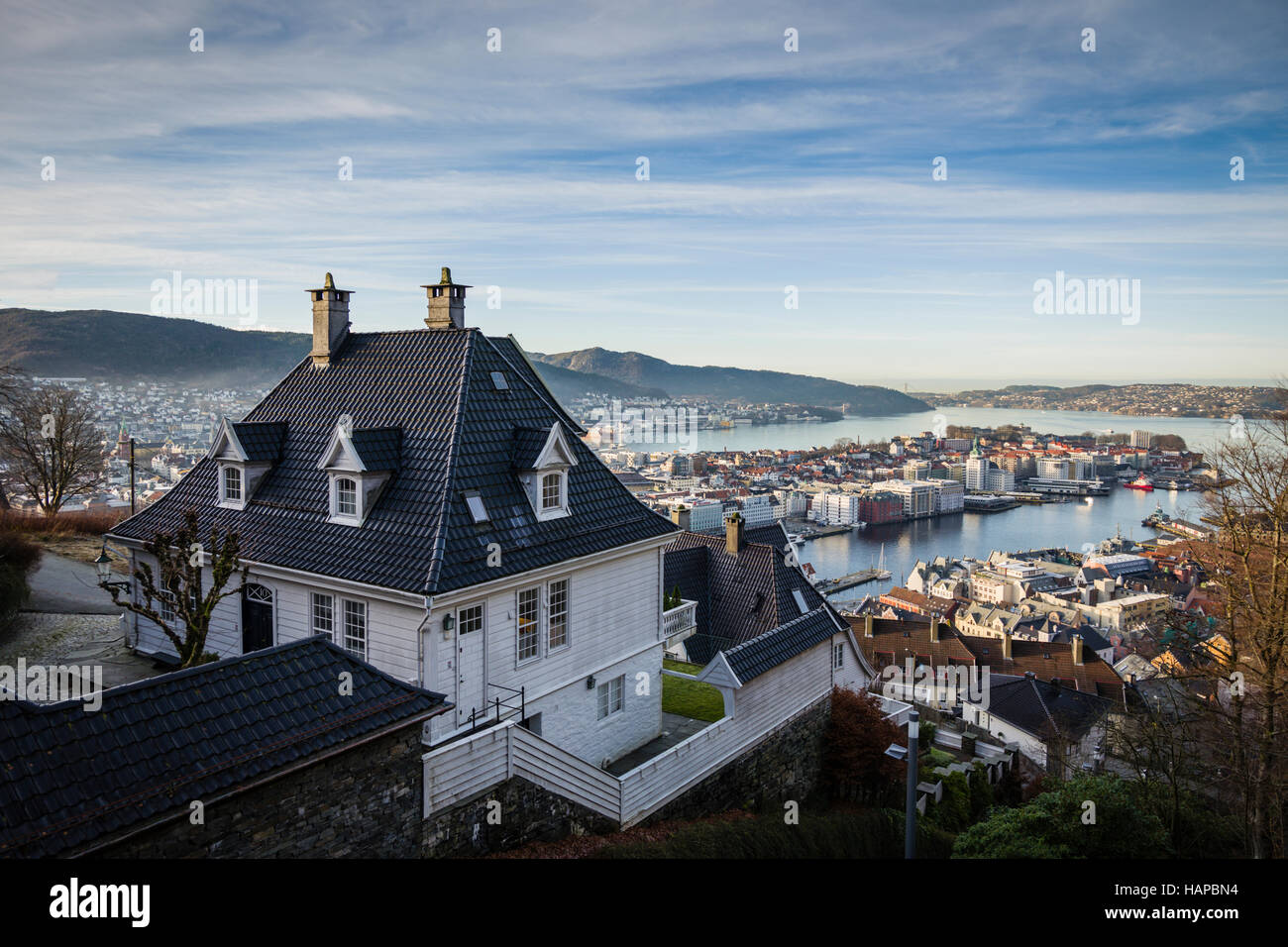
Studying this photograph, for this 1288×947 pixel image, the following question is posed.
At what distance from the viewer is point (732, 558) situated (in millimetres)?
27188

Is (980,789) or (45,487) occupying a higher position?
(45,487)

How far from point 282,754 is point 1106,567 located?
154 m

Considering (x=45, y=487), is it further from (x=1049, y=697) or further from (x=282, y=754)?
(x=1049, y=697)

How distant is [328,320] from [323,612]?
6646 millimetres

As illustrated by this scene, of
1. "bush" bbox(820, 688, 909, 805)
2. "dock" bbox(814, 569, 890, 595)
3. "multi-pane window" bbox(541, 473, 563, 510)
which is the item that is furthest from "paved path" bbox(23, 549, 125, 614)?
"dock" bbox(814, 569, 890, 595)

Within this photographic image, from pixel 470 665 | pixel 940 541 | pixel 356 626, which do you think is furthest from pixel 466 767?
pixel 940 541

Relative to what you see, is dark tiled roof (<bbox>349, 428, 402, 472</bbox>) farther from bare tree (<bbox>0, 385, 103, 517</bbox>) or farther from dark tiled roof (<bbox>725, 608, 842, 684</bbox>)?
bare tree (<bbox>0, 385, 103, 517</bbox>)

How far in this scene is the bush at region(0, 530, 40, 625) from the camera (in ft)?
59.2

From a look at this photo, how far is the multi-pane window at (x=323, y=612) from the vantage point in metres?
13.7

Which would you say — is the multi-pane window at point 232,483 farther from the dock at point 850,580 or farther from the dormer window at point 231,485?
the dock at point 850,580

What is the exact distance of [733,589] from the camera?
87.9 feet

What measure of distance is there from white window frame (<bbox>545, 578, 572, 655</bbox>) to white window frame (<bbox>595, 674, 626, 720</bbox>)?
1464 mm

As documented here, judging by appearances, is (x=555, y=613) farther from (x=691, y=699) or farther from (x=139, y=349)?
(x=139, y=349)
